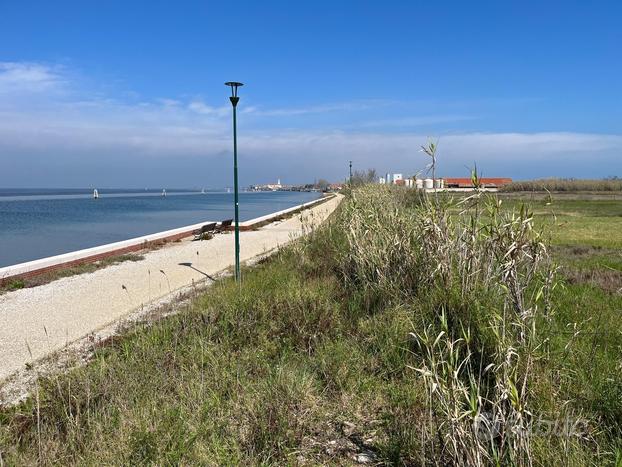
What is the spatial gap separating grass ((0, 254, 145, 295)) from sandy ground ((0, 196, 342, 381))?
0.25m

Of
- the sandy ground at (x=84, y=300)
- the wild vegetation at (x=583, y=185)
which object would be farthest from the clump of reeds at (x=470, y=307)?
the wild vegetation at (x=583, y=185)

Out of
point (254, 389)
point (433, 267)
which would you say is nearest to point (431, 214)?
point (433, 267)

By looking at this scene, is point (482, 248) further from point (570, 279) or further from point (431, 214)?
point (570, 279)

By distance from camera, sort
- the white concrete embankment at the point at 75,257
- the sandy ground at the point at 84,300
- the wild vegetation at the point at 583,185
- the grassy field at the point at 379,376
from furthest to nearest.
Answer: the wild vegetation at the point at 583,185 → the white concrete embankment at the point at 75,257 → the sandy ground at the point at 84,300 → the grassy field at the point at 379,376

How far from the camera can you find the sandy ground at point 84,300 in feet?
18.6

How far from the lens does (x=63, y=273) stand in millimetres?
9969

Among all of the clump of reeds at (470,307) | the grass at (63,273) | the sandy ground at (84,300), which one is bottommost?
the sandy ground at (84,300)

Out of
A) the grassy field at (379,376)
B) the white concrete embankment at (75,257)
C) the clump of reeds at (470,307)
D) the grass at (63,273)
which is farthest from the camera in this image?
the white concrete embankment at (75,257)

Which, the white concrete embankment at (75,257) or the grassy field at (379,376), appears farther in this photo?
the white concrete embankment at (75,257)

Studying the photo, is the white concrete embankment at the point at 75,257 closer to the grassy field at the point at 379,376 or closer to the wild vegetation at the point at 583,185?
the grassy field at the point at 379,376

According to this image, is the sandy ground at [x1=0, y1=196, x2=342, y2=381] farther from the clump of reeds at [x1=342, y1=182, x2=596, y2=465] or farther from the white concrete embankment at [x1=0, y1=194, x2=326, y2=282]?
the clump of reeds at [x1=342, y1=182, x2=596, y2=465]

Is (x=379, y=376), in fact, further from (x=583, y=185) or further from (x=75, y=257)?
(x=583, y=185)

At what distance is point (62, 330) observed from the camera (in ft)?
20.4

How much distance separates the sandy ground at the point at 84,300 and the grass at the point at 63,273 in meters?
0.25
